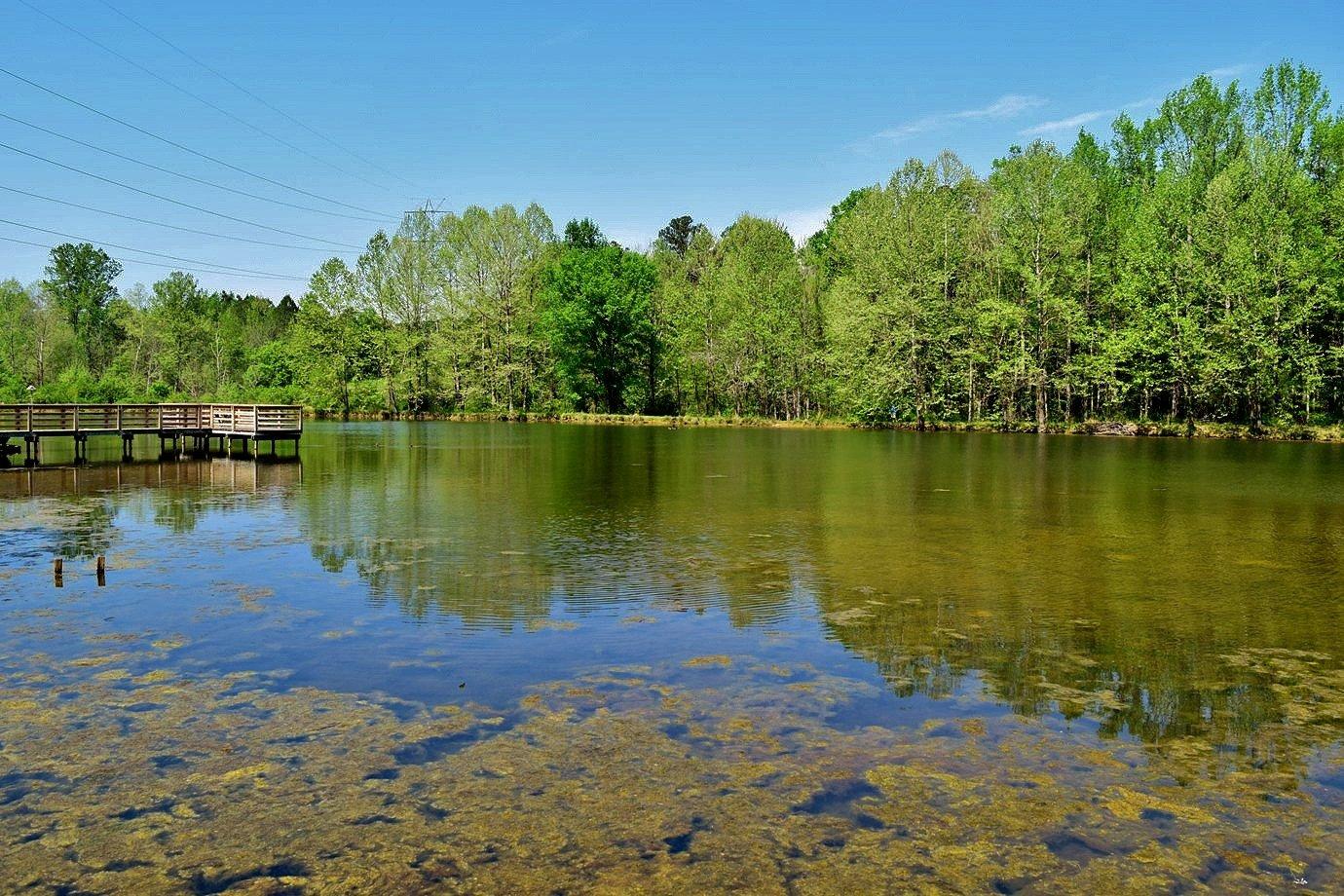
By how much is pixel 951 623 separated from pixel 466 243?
305 ft

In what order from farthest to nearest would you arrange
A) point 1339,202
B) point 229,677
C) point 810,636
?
point 1339,202, point 810,636, point 229,677

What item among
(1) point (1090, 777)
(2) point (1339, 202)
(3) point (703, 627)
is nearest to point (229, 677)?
(3) point (703, 627)

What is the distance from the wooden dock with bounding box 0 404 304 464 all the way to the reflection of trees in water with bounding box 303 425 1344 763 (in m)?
13.1

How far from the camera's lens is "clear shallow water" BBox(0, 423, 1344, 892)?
6105mm

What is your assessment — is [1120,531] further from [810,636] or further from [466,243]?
[466,243]

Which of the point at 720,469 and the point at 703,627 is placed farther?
the point at 720,469

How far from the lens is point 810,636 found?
A: 11711mm

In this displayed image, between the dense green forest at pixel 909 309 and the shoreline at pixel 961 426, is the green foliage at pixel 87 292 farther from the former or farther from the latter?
the shoreline at pixel 961 426

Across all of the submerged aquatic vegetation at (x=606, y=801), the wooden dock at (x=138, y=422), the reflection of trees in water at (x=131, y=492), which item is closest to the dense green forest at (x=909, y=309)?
the wooden dock at (x=138, y=422)

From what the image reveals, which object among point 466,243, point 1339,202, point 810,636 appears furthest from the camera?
point 466,243

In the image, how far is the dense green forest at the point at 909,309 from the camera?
209 feet

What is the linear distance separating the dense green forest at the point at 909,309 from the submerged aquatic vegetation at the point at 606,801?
64176mm

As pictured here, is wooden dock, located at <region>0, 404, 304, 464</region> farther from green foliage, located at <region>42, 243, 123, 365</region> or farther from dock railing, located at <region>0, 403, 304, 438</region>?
green foliage, located at <region>42, 243, 123, 365</region>

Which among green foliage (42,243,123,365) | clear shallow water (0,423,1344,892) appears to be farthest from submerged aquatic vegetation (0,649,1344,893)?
green foliage (42,243,123,365)
